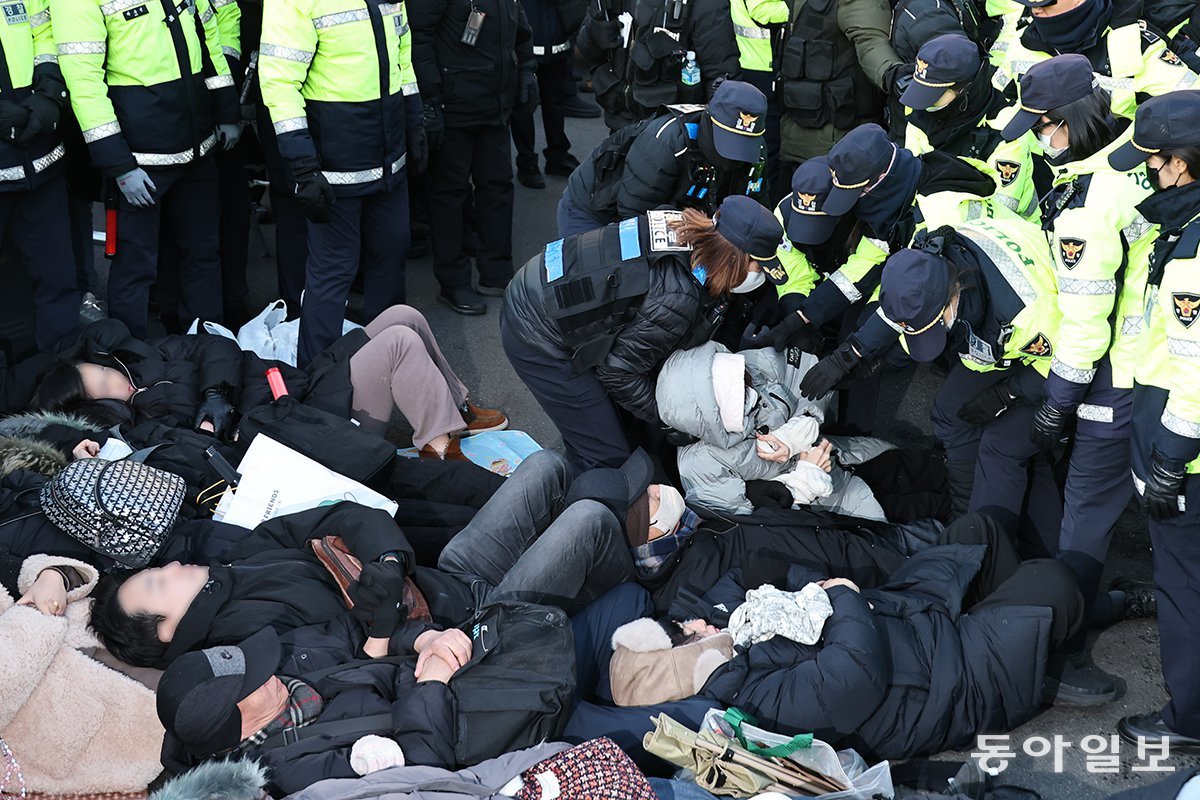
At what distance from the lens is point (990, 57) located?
5145mm

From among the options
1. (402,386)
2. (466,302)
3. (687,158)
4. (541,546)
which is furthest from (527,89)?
(541,546)

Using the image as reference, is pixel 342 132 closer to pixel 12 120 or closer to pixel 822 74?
pixel 12 120

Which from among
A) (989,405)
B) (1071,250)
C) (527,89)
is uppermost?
(1071,250)

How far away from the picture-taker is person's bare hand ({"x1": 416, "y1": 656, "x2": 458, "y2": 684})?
3.25m

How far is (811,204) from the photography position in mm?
4219

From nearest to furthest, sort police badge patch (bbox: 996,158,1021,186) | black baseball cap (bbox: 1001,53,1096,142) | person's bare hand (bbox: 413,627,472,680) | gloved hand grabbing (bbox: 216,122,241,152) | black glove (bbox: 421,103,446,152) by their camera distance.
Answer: person's bare hand (bbox: 413,627,472,680) → black baseball cap (bbox: 1001,53,1096,142) → police badge patch (bbox: 996,158,1021,186) → gloved hand grabbing (bbox: 216,122,241,152) → black glove (bbox: 421,103,446,152)

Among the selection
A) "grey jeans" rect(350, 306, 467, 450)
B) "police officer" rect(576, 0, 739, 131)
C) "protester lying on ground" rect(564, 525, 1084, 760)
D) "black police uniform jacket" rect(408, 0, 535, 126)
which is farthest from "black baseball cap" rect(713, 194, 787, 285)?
"black police uniform jacket" rect(408, 0, 535, 126)

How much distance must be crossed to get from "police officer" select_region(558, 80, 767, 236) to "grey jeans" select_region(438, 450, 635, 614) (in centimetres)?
122

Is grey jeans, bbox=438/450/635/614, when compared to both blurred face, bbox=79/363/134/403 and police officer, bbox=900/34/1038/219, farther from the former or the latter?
police officer, bbox=900/34/1038/219

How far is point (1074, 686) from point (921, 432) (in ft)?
5.59

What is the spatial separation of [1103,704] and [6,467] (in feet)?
12.0

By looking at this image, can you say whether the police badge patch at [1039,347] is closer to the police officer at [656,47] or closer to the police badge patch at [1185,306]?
the police badge patch at [1185,306]

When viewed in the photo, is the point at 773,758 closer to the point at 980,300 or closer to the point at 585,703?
the point at 585,703

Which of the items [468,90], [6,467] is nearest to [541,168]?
[468,90]
